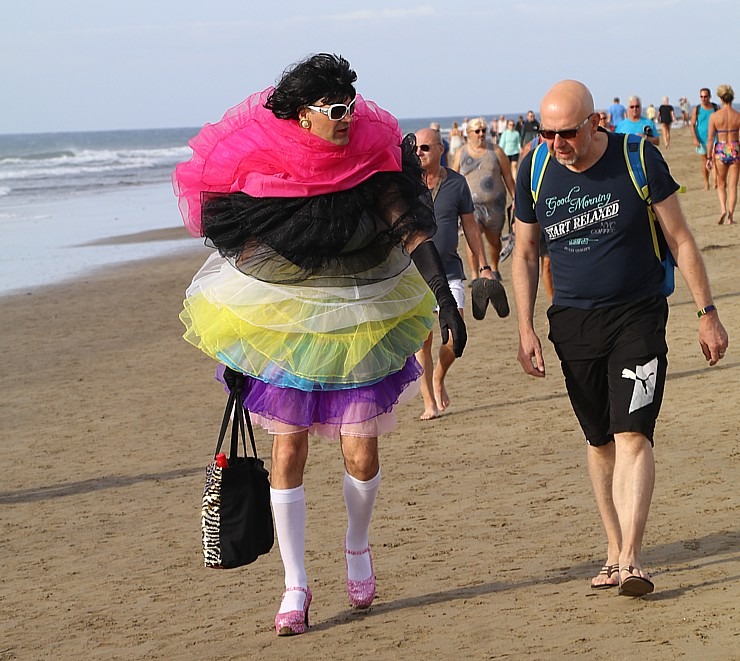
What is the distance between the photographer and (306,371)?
436 cm

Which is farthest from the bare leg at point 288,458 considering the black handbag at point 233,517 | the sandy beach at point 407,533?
the sandy beach at point 407,533

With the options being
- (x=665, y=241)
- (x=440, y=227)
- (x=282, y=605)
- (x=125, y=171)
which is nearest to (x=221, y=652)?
(x=282, y=605)

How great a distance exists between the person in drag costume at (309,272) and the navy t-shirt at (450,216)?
3.51 m

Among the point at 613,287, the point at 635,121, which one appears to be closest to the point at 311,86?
the point at 613,287

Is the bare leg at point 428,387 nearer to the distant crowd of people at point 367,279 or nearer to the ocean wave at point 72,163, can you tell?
the distant crowd of people at point 367,279

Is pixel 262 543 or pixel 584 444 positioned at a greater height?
pixel 262 543

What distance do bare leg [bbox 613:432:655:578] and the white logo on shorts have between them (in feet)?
0.40

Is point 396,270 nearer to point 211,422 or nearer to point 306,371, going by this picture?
point 306,371

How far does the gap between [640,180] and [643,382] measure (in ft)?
2.46

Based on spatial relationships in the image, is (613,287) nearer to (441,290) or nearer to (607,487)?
(441,290)

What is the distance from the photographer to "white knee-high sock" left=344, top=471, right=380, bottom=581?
4.73 metres

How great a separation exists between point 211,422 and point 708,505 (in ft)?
13.6

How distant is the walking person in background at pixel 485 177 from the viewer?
1170 centimetres

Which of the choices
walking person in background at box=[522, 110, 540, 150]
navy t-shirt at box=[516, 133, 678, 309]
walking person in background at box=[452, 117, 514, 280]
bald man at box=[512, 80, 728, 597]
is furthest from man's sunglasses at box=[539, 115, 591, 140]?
Result: walking person in background at box=[522, 110, 540, 150]
